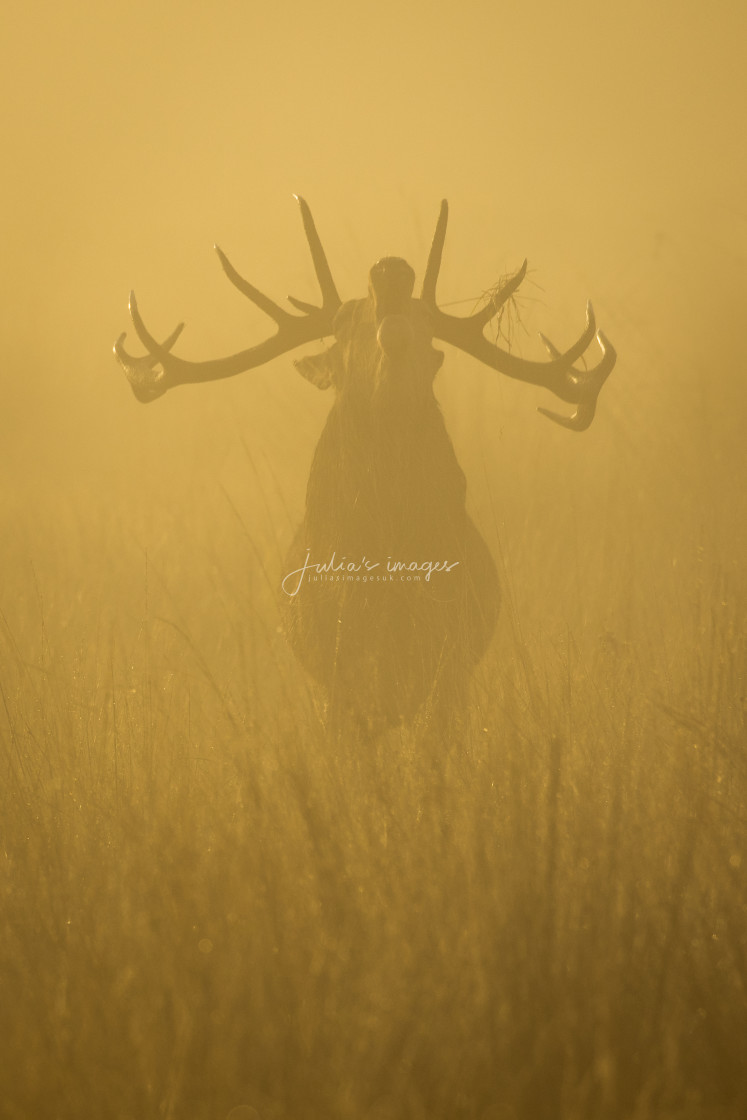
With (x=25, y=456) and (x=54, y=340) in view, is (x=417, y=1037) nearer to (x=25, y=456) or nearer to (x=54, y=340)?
(x=25, y=456)

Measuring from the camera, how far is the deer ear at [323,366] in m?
4.16

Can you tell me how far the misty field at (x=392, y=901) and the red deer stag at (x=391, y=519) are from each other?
0.32 metres

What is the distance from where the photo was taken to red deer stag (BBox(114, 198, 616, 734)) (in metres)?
3.71

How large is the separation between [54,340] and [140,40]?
21454mm

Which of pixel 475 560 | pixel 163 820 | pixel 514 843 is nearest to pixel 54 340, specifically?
pixel 475 560

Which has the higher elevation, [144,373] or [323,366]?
[144,373]

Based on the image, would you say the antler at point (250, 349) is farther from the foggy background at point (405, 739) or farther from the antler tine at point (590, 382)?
the antler tine at point (590, 382)

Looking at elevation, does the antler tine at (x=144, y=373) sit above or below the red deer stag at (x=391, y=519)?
above

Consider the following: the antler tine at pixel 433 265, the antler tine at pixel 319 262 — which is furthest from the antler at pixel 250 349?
the antler tine at pixel 433 265

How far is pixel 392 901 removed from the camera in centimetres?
237

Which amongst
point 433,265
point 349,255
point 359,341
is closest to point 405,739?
point 359,341

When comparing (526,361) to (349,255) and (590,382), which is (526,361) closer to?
(590,382)

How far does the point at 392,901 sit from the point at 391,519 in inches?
78.0

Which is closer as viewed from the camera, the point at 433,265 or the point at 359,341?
the point at 359,341
